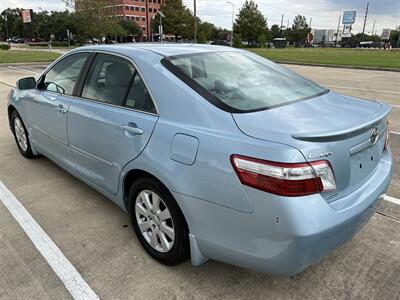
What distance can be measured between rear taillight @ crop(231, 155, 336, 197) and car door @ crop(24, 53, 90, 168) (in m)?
2.21

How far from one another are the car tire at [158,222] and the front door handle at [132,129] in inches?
13.1

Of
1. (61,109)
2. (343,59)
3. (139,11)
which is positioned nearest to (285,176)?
(61,109)

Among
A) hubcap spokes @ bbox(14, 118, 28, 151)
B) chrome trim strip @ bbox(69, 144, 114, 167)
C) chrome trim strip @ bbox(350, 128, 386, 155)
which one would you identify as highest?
chrome trim strip @ bbox(350, 128, 386, 155)

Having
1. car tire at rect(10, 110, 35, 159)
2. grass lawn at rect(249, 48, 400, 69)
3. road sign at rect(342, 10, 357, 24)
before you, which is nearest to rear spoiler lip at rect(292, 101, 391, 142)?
car tire at rect(10, 110, 35, 159)

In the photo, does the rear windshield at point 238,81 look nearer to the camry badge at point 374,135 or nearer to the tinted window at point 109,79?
the tinted window at point 109,79

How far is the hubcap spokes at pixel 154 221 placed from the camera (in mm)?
2516

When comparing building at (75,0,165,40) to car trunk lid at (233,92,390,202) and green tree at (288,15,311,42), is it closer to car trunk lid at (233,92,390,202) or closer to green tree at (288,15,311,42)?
green tree at (288,15,311,42)

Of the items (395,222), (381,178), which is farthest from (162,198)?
(395,222)

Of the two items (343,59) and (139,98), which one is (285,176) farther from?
(343,59)

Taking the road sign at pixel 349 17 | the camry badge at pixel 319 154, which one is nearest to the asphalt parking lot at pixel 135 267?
the camry badge at pixel 319 154

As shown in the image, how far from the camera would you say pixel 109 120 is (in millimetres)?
2887

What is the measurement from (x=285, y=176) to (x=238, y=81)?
1.09 m

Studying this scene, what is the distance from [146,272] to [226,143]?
3.96 feet

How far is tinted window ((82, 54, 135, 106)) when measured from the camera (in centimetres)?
291
